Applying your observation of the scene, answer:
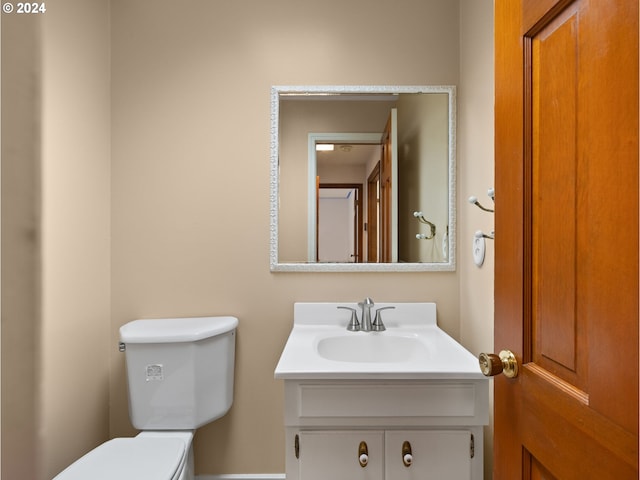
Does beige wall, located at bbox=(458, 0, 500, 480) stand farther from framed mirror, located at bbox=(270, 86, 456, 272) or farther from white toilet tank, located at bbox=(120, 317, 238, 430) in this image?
white toilet tank, located at bbox=(120, 317, 238, 430)

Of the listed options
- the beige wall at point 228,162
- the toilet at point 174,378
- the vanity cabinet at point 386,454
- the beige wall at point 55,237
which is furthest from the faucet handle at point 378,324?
the beige wall at point 55,237

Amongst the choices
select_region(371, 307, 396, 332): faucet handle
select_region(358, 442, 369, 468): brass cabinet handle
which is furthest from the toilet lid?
select_region(371, 307, 396, 332): faucet handle

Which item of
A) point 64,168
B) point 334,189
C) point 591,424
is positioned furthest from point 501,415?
point 64,168

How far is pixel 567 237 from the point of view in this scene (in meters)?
0.60

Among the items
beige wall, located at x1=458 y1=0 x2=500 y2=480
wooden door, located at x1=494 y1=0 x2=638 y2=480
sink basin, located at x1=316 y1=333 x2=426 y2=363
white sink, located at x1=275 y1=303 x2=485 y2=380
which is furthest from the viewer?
sink basin, located at x1=316 y1=333 x2=426 y2=363

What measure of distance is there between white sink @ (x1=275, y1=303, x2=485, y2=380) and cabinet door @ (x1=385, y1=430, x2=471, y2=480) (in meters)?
0.18

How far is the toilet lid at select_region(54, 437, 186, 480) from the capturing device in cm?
112

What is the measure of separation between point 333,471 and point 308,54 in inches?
63.9

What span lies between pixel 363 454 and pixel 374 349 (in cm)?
47

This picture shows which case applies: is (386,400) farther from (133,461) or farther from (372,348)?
(133,461)

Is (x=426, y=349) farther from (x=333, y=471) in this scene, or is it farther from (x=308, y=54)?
(x=308, y=54)

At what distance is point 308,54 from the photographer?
5.49 feet

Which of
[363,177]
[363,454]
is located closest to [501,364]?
[363,454]

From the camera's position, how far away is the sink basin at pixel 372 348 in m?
1.49
